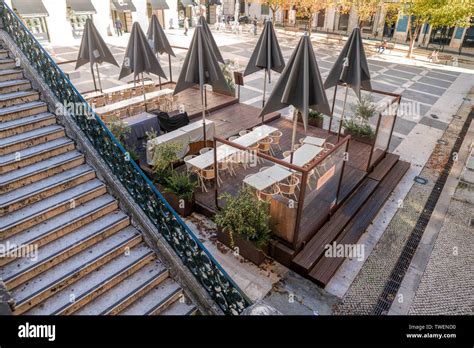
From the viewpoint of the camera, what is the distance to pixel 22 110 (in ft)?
22.3

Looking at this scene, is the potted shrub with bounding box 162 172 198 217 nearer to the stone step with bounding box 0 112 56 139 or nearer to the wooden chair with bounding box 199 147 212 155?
the wooden chair with bounding box 199 147 212 155

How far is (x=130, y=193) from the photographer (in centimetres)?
620

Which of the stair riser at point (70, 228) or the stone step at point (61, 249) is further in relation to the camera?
the stair riser at point (70, 228)

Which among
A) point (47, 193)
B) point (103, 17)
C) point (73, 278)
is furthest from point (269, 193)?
point (103, 17)

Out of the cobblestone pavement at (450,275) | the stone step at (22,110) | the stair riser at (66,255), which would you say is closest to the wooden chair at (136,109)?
the stone step at (22,110)

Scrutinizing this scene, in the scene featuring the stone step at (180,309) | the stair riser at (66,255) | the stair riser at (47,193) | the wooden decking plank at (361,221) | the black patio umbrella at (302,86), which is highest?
the black patio umbrella at (302,86)

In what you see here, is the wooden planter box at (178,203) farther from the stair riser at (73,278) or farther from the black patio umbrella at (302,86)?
the black patio umbrella at (302,86)

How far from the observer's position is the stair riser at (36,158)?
19.7 ft

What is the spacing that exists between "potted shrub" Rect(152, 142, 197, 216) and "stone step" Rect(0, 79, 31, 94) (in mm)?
3215

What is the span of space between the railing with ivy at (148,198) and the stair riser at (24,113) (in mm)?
443

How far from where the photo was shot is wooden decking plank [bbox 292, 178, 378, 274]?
7.03m

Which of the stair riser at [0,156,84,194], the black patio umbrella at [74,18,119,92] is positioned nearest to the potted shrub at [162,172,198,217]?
the stair riser at [0,156,84,194]

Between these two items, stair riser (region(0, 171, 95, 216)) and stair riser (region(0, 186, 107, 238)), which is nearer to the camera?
stair riser (region(0, 186, 107, 238))
